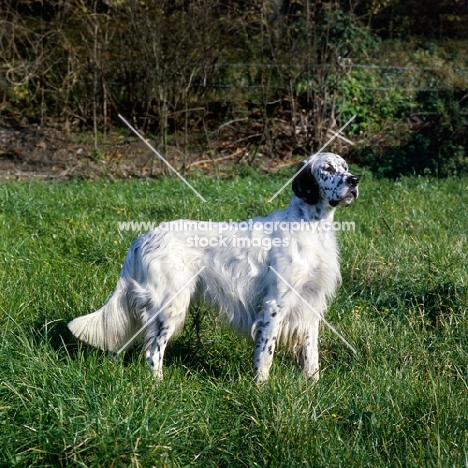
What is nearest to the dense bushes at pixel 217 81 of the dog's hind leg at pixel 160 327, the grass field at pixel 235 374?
the grass field at pixel 235 374

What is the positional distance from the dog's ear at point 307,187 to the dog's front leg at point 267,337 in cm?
62

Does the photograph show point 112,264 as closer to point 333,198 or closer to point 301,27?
point 333,198

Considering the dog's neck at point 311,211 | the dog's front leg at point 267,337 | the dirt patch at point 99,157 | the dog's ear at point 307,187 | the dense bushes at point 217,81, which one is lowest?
the dirt patch at point 99,157

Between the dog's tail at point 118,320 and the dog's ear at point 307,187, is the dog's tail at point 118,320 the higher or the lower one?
the lower one

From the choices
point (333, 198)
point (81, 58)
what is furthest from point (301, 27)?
point (333, 198)

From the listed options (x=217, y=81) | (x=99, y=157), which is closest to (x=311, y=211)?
(x=99, y=157)

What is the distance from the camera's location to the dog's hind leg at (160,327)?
4.21m

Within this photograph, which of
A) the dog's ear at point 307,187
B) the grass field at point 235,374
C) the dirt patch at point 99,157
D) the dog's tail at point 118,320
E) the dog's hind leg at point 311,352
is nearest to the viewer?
the grass field at point 235,374

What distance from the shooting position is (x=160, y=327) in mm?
4234

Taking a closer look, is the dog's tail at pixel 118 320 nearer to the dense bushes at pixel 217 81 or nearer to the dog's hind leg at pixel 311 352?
the dog's hind leg at pixel 311 352

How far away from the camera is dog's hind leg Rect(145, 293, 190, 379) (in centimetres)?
421

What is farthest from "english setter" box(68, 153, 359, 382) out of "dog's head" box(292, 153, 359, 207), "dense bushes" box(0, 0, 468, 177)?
"dense bushes" box(0, 0, 468, 177)

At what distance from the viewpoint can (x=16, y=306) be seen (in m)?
4.69

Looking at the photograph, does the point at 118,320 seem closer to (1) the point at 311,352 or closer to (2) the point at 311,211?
(1) the point at 311,352
